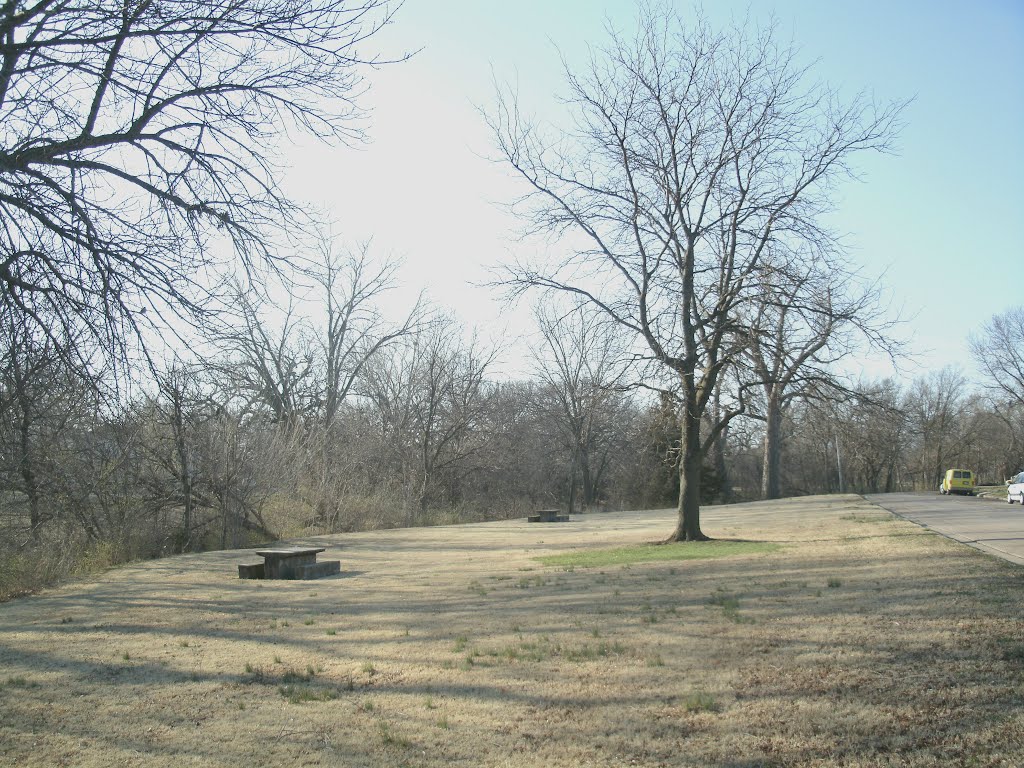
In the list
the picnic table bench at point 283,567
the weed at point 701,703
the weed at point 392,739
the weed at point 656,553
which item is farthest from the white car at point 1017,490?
the weed at point 392,739

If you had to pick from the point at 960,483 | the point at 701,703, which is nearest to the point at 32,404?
the point at 701,703

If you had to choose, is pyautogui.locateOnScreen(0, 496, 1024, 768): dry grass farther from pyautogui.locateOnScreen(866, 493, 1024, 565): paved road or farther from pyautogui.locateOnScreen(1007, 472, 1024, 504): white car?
pyautogui.locateOnScreen(1007, 472, 1024, 504): white car

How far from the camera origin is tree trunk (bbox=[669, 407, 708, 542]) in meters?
17.3

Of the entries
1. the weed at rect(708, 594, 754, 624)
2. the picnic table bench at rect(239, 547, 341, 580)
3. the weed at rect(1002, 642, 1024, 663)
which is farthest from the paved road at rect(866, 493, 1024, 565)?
the picnic table bench at rect(239, 547, 341, 580)

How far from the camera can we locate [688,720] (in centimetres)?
560

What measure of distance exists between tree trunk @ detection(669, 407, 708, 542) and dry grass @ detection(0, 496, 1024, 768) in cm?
513

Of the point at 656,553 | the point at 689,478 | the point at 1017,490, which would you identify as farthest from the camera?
the point at 1017,490

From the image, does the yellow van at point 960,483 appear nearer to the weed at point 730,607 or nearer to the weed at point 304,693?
the weed at point 730,607

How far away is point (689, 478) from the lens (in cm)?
1759

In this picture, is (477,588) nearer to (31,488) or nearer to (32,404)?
(32,404)

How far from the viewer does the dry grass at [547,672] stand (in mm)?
5242

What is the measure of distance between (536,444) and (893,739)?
45.7 m

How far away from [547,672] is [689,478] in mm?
11263

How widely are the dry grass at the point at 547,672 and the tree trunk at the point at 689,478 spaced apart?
5130mm
